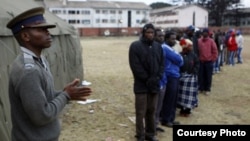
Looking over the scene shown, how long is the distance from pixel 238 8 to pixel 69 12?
3643 centimetres

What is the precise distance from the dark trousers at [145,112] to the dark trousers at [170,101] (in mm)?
1020

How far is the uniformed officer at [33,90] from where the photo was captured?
207 cm

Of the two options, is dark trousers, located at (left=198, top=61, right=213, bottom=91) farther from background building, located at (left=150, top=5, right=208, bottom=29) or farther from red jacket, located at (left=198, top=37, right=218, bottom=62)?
background building, located at (left=150, top=5, right=208, bottom=29)

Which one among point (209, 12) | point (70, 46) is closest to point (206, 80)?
point (70, 46)

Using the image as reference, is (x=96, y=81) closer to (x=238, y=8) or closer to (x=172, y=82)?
(x=172, y=82)

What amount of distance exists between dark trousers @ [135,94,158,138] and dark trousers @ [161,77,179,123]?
3.35 ft

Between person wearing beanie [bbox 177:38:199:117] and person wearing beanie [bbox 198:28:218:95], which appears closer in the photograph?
person wearing beanie [bbox 177:38:199:117]

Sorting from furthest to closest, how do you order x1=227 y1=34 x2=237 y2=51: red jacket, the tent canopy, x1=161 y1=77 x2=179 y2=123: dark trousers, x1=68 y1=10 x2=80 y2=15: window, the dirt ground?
x1=68 y1=10 x2=80 y2=15: window, x1=227 y1=34 x2=237 y2=51: red jacket, x1=161 y1=77 x2=179 y2=123: dark trousers, the dirt ground, the tent canopy

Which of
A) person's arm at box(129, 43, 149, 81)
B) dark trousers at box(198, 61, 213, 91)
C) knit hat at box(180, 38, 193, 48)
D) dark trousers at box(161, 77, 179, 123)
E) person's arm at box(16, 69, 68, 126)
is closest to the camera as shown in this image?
person's arm at box(16, 69, 68, 126)

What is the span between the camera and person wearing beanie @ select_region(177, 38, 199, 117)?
257 inches

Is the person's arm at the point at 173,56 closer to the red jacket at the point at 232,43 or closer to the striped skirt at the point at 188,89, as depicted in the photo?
the striped skirt at the point at 188,89

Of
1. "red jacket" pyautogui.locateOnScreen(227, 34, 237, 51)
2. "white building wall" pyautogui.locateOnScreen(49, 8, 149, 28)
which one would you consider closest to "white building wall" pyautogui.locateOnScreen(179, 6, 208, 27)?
"white building wall" pyautogui.locateOnScreen(49, 8, 149, 28)

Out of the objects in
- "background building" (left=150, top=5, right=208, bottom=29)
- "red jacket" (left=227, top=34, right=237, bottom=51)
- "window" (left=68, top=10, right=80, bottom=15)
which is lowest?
"red jacket" (left=227, top=34, right=237, bottom=51)

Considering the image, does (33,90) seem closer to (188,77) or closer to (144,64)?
(144,64)
